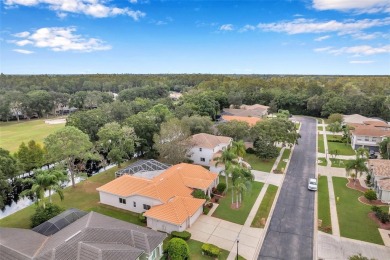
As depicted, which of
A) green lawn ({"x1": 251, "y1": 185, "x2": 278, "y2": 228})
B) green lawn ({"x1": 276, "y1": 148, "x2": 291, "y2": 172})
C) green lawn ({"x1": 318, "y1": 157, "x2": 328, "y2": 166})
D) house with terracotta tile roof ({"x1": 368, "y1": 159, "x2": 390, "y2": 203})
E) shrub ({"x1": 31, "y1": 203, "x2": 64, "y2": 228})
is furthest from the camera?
green lawn ({"x1": 318, "y1": 157, "x2": 328, "y2": 166})

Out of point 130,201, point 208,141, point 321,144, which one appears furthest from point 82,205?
point 321,144

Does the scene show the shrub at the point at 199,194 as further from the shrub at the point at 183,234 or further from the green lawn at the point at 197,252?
the green lawn at the point at 197,252

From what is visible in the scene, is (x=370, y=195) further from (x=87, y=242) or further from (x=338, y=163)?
(x=87, y=242)

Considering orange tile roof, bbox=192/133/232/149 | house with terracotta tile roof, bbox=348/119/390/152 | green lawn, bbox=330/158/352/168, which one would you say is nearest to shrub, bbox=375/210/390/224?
green lawn, bbox=330/158/352/168

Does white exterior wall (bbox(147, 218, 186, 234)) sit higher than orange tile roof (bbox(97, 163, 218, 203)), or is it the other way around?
orange tile roof (bbox(97, 163, 218, 203))

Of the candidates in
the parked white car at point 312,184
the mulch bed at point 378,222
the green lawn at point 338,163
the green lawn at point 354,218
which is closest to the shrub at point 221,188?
the parked white car at point 312,184

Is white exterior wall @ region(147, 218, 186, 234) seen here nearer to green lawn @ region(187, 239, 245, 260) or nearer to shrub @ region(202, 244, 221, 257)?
green lawn @ region(187, 239, 245, 260)
